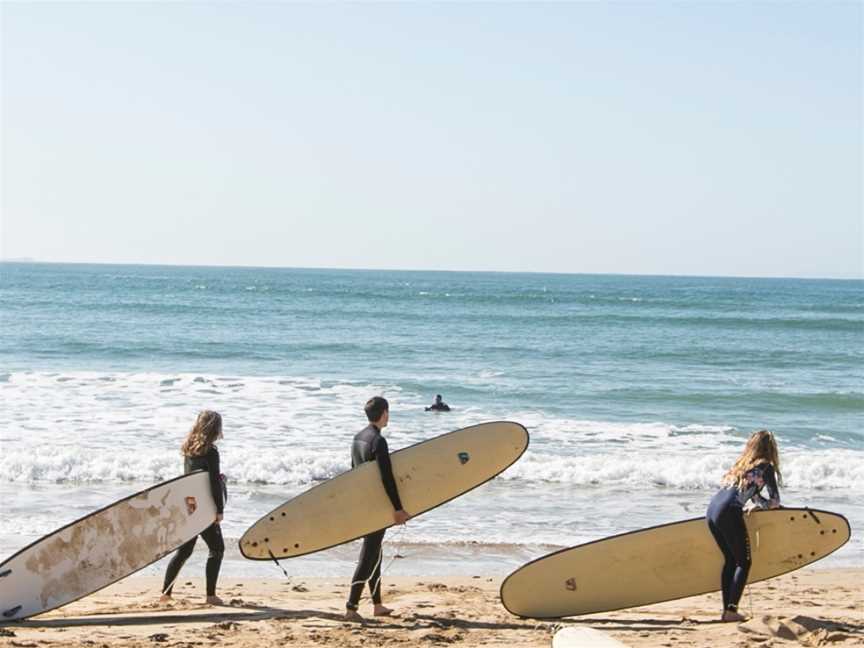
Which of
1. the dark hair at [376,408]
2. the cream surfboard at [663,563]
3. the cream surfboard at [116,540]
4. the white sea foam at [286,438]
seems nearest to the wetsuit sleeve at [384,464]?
the dark hair at [376,408]

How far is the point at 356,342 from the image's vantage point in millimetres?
31266

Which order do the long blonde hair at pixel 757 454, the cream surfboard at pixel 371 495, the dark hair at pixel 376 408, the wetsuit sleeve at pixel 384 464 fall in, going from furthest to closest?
→ 1. the cream surfboard at pixel 371 495
2. the wetsuit sleeve at pixel 384 464
3. the dark hair at pixel 376 408
4. the long blonde hair at pixel 757 454

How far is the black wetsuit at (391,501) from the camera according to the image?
20.5ft

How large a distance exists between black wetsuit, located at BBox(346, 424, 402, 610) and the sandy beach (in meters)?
0.23

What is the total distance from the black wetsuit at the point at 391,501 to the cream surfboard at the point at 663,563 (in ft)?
2.96

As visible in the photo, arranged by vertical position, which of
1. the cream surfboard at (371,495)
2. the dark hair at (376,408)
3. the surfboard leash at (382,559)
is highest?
the dark hair at (376,408)

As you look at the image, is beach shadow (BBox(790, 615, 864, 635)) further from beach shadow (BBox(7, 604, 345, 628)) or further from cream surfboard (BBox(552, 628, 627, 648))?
beach shadow (BBox(7, 604, 345, 628))

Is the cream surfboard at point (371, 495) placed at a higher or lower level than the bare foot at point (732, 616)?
higher

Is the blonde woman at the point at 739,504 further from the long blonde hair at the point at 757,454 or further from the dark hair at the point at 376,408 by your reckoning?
the dark hair at the point at 376,408

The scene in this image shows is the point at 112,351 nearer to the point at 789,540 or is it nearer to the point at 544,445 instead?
the point at 544,445

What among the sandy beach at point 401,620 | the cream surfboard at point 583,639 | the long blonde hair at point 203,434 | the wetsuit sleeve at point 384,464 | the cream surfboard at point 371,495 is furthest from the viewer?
the cream surfboard at point 371,495

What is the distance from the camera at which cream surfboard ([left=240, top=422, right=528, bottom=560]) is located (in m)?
6.89

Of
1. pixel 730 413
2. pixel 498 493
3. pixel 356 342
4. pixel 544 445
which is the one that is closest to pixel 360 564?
pixel 498 493

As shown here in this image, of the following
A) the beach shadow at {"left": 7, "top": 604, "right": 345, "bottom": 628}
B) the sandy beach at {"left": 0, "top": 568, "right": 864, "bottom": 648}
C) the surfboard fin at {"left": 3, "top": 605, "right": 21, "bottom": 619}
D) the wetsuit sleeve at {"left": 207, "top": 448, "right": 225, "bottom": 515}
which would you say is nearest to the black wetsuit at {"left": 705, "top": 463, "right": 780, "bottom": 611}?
the sandy beach at {"left": 0, "top": 568, "right": 864, "bottom": 648}
